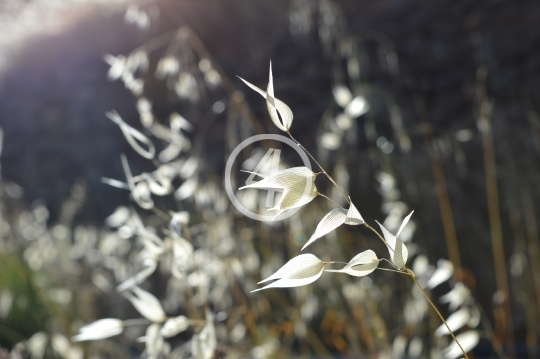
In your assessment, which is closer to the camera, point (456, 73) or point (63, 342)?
point (63, 342)

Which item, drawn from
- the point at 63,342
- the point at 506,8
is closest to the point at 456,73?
the point at 506,8

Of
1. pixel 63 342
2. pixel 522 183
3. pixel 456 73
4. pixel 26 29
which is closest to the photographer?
pixel 63 342

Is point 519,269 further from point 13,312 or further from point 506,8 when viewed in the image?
point 13,312
